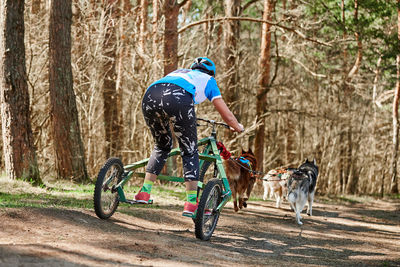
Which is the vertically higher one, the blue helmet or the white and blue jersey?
the blue helmet

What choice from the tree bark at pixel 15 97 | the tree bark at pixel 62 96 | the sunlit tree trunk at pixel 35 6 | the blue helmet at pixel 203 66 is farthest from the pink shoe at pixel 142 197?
the sunlit tree trunk at pixel 35 6

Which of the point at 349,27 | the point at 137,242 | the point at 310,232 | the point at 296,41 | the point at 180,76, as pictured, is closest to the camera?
the point at 137,242

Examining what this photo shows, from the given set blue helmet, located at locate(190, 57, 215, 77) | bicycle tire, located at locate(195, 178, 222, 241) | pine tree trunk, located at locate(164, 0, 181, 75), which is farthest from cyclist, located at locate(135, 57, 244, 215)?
pine tree trunk, located at locate(164, 0, 181, 75)

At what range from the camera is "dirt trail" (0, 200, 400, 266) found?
14.8 feet

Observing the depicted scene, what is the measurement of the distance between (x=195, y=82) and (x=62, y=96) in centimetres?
593

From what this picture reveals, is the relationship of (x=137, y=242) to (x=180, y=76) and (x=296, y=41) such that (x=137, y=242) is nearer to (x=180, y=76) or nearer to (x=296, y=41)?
(x=180, y=76)

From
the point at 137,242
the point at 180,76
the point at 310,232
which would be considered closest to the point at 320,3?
the point at 310,232

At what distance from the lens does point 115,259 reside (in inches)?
176

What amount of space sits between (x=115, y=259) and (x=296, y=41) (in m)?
15.5

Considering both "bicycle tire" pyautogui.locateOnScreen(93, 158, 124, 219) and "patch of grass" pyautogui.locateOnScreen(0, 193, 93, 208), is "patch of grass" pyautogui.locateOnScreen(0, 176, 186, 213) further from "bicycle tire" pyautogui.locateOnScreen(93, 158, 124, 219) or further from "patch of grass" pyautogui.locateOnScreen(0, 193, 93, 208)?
"bicycle tire" pyautogui.locateOnScreen(93, 158, 124, 219)

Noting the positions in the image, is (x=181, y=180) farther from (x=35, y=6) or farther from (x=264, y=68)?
(x=264, y=68)

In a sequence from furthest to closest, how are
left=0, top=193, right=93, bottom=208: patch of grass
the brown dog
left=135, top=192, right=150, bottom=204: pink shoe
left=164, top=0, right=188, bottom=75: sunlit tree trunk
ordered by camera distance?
left=164, top=0, right=188, bottom=75: sunlit tree trunk, the brown dog, left=0, top=193, right=93, bottom=208: patch of grass, left=135, top=192, right=150, bottom=204: pink shoe

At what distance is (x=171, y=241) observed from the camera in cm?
568

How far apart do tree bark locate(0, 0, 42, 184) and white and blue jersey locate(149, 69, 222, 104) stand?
179 inches
